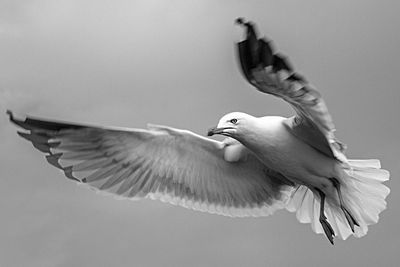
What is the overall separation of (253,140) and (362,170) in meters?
1.27

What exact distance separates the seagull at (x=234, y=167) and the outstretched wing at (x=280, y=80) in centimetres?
37

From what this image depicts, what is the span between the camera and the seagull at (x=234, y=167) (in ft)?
26.2

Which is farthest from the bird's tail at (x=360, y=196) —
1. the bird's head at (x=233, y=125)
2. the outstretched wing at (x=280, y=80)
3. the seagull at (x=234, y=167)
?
the bird's head at (x=233, y=125)

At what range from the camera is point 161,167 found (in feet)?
29.2

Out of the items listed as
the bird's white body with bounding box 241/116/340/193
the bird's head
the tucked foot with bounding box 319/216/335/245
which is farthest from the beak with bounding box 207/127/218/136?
the tucked foot with bounding box 319/216/335/245

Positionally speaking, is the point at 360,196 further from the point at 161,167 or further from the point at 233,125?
the point at 161,167

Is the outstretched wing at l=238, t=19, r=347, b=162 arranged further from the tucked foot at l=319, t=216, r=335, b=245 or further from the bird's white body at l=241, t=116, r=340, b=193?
the tucked foot at l=319, t=216, r=335, b=245

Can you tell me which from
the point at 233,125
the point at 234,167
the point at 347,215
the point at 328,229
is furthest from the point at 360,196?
the point at 233,125

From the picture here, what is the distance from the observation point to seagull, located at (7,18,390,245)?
8.00 metres

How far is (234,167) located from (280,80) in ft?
8.37

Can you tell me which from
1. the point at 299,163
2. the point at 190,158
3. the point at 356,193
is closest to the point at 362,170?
the point at 356,193

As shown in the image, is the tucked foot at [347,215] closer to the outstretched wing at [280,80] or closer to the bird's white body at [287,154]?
the bird's white body at [287,154]

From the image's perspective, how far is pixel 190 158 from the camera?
8.89 m

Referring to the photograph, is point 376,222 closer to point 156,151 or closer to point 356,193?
point 356,193
